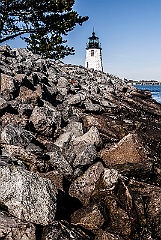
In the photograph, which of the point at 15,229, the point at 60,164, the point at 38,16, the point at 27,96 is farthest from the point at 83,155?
the point at 38,16

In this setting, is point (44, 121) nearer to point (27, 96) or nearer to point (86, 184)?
point (27, 96)

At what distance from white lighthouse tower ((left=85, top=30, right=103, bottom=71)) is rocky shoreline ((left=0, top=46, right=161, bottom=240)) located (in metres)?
52.4

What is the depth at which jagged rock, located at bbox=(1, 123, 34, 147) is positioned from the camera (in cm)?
854

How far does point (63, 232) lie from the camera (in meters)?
5.54

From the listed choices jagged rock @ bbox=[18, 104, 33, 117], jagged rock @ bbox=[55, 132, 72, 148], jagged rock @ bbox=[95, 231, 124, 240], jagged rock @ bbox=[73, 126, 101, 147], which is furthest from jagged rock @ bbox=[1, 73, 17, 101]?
jagged rock @ bbox=[95, 231, 124, 240]

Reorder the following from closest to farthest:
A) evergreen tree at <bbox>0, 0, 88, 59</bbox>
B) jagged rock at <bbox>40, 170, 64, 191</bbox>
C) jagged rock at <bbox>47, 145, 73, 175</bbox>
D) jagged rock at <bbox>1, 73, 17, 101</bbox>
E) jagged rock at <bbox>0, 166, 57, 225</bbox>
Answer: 1. jagged rock at <bbox>0, 166, 57, 225</bbox>
2. jagged rock at <bbox>40, 170, 64, 191</bbox>
3. jagged rock at <bbox>47, 145, 73, 175</bbox>
4. jagged rock at <bbox>1, 73, 17, 101</bbox>
5. evergreen tree at <bbox>0, 0, 88, 59</bbox>

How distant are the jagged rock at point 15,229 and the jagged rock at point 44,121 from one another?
17.0ft

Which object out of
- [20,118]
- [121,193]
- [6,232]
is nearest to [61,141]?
[20,118]

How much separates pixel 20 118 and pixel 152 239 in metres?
5.57

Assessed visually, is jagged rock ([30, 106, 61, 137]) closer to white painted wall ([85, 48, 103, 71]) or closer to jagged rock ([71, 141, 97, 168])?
jagged rock ([71, 141, 97, 168])

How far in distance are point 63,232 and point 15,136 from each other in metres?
3.76

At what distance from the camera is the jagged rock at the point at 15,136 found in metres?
8.54

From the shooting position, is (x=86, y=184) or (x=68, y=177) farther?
(x=68, y=177)

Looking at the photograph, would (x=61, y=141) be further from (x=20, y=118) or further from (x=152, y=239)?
(x=152, y=239)
